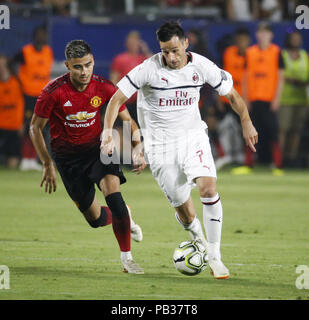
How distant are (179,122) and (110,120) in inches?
31.0

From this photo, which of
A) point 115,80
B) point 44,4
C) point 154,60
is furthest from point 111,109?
point 44,4

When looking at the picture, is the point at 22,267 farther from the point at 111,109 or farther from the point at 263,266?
the point at 263,266

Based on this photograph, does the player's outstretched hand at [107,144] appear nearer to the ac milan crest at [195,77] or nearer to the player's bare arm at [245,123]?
the ac milan crest at [195,77]

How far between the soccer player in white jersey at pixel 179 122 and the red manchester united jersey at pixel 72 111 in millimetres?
383

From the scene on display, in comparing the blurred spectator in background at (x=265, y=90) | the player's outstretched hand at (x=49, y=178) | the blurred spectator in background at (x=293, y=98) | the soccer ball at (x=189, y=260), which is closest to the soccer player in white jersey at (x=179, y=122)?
the soccer ball at (x=189, y=260)

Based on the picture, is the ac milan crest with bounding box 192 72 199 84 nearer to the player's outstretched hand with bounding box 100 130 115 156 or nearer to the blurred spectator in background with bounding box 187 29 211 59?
the player's outstretched hand with bounding box 100 130 115 156

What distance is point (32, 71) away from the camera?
56.2 ft

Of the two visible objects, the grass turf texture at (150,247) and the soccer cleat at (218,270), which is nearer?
the grass turf texture at (150,247)

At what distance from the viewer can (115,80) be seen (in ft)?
53.3

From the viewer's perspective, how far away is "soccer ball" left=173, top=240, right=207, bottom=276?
724 cm

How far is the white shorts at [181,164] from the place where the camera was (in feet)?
24.6

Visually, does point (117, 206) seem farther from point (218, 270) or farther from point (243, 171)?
point (243, 171)

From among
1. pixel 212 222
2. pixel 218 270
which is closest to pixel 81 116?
pixel 212 222

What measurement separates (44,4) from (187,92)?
37.3ft
